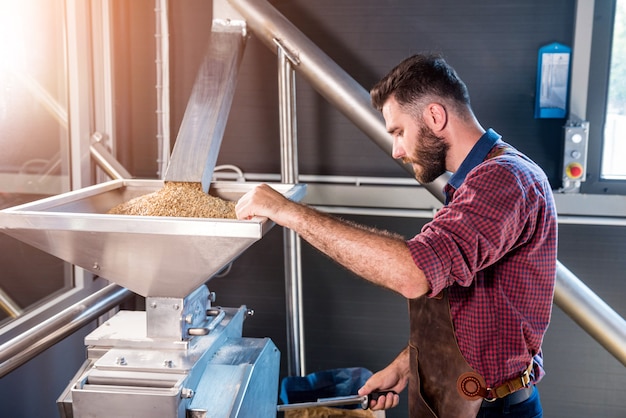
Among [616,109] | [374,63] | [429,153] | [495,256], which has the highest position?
[374,63]

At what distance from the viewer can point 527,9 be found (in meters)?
2.24

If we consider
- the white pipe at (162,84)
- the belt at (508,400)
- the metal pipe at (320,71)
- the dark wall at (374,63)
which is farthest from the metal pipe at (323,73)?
the belt at (508,400)

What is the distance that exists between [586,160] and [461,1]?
0.70m

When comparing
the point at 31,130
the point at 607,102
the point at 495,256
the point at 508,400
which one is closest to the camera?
the point at 495,256

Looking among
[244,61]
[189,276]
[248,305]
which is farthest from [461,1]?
[189,276]

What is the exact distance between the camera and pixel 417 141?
4.26 ft

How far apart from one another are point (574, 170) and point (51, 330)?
1700mm

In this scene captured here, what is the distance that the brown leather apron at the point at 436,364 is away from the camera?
1.29m

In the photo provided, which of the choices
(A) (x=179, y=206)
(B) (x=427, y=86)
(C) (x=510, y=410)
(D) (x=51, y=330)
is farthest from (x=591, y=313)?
(D) (x=51, y=330)

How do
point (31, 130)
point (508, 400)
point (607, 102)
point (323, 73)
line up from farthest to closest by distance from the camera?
point (607, 102)
point (31, 130)
point (323, 73)
point (508, 400)

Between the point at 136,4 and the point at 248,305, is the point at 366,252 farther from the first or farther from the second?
the point at 136,4

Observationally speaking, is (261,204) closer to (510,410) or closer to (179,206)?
(179,206)

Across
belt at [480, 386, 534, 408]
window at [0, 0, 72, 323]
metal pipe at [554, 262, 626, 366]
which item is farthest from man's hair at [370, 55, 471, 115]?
window at [0, 0, 72, 323]

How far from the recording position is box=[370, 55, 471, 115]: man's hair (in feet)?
4.16
